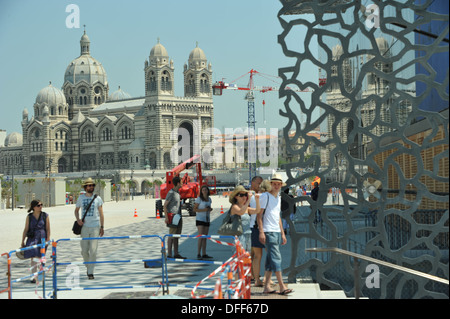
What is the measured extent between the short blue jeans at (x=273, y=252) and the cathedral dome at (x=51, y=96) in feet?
398

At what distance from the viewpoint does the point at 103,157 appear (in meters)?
115

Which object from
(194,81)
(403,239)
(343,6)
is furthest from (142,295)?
(194,81)

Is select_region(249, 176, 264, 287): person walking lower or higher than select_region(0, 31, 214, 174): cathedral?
lower

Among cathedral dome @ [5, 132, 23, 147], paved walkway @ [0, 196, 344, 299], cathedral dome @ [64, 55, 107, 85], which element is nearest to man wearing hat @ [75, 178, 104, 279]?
paved walkway @ [0, 196, 344, 299]

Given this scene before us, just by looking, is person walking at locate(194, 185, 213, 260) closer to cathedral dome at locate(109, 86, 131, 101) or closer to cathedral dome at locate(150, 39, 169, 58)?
cathedral dome at locate(150, 39, 169, 58)

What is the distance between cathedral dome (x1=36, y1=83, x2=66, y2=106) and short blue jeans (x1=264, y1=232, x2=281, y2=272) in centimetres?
12139

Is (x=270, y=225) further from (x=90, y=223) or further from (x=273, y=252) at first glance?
(x=90, y=223)

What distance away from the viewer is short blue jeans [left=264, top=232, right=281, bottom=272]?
8086 mm

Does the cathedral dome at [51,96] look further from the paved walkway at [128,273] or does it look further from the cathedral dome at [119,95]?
→ the paved walkway at [128,273]

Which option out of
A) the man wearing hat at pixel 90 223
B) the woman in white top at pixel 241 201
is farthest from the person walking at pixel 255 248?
the man wearing hat at pixel 90 223

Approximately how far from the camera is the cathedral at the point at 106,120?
346 ft

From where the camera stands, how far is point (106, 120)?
11419 cm

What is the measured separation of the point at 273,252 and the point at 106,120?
108328mm
